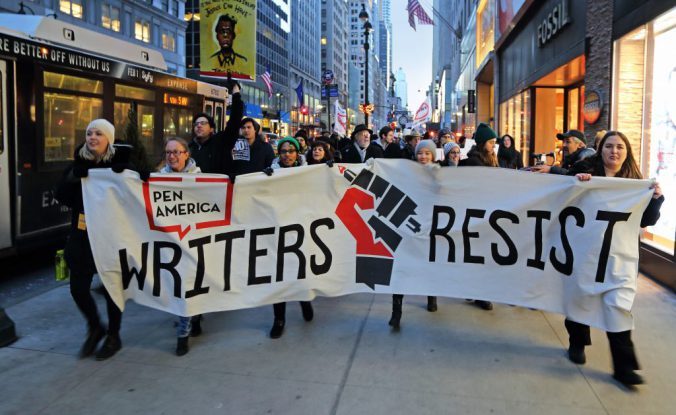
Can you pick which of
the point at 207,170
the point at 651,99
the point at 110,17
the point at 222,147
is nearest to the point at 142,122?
the point at 207,170

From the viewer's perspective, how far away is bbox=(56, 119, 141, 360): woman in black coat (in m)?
4.41

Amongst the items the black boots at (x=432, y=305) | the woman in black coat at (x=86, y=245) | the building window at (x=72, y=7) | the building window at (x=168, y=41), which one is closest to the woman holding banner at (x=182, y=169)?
the woman in black coat at (x=86, y=245)

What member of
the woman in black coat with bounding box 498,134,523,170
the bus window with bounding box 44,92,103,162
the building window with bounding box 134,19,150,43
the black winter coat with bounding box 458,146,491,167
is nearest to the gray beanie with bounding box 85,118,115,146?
the bus window with bounding box 44,92,103,162

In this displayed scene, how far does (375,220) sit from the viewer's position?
4887 mm

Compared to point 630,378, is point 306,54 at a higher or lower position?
higher

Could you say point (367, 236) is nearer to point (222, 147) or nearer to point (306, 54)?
point (222, 147)

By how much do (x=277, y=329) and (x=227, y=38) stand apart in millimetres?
6864

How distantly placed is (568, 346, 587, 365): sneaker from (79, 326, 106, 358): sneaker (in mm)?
3980

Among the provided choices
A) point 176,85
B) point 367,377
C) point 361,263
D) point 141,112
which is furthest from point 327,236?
point 176,85

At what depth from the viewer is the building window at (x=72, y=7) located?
126ft

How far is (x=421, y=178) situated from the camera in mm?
4887

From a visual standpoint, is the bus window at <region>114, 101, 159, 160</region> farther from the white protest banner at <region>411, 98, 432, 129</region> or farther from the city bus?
the white protest banner at <region>411, 98, 432, 129</region>

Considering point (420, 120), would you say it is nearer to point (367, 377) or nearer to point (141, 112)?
point (141, 112)

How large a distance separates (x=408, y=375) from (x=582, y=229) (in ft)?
6.04
